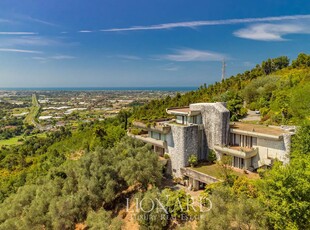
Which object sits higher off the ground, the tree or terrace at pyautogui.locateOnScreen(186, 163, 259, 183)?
the tree

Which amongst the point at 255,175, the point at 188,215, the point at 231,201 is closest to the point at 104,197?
the point at 188,215

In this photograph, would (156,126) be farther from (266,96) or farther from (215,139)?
(266,96)

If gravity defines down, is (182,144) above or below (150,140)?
above

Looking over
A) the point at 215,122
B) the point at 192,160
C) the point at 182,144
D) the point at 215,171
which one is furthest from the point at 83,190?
the point at 215,122

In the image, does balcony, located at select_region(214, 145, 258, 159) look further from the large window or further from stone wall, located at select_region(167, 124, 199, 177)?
stone wall, located at select_region(167, 124, 199, 177)

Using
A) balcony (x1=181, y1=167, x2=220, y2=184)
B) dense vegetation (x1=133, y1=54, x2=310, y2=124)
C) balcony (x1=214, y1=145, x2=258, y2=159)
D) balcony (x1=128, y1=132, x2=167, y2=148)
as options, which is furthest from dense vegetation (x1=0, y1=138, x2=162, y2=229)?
dense vegetation (x1=133, y1=54, x2=310, y2=124)

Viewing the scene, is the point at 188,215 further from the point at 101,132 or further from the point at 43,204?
the point at 101,132

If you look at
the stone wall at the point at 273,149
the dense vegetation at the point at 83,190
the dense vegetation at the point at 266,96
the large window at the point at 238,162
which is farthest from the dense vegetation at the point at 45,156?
the stone wall at the point at 273,149
